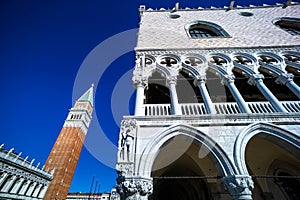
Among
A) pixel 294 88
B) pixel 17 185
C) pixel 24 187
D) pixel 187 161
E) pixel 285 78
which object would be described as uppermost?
pixel 24 187

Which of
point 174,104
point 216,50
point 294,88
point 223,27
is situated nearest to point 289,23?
point 223,27

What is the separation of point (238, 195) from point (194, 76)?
4297mm

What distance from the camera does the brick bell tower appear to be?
1279 inches

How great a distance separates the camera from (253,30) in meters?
9.32

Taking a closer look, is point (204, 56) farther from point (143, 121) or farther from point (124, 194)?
point (124, 194)

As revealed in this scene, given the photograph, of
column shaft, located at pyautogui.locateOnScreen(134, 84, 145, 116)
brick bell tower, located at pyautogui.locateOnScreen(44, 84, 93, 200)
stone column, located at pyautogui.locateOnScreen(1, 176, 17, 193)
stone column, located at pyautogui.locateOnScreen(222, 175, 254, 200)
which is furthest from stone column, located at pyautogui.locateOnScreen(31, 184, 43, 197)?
stone column, located at pyautogui.locateOnScreen(222, 175, 254, 200)

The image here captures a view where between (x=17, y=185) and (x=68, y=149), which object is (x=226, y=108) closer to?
(x=17, y=185)

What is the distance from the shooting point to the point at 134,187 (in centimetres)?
312

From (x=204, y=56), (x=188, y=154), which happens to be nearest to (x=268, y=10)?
(x=204, y=56)

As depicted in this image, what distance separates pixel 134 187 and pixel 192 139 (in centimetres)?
196

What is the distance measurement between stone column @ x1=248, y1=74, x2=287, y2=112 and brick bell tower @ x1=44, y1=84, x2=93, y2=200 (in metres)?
40.2

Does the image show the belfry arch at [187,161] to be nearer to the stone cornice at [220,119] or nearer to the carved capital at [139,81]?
the stone cornice at [220,119]

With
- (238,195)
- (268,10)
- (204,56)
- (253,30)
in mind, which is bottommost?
(238,195)

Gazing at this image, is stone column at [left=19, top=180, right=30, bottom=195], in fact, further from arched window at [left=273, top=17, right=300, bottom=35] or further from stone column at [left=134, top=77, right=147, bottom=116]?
arched window at [left=273, top=17, right=300, bottom=35]
